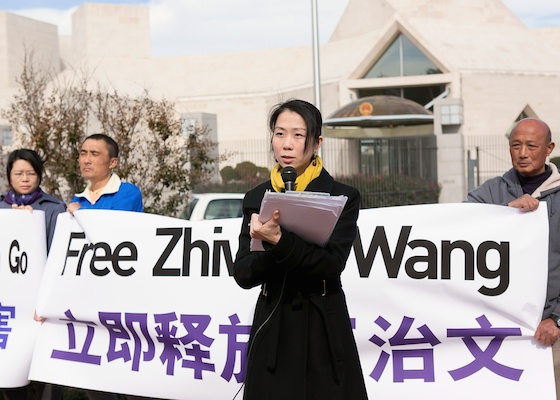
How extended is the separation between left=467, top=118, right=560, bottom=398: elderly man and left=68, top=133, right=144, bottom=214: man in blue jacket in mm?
2368

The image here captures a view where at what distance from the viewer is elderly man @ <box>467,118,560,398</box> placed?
4.03m

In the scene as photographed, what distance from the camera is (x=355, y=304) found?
4480mm

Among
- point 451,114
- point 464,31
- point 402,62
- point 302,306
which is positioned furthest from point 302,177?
point 464,31

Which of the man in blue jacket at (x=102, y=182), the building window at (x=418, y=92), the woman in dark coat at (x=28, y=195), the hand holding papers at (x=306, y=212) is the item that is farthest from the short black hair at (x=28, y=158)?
the building window at (x=418, y=92)

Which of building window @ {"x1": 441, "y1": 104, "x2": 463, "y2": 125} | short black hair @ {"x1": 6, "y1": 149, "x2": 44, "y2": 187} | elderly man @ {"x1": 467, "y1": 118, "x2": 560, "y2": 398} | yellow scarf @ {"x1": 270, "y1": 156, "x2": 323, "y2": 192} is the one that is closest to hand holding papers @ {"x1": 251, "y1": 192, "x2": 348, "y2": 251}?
yellow scarf @ {"x1": 270, "y1": 156, "x2": 323, "y2": 192}

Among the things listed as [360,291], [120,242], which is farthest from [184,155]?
[360,291]

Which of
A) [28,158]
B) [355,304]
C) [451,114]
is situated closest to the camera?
[355,304]

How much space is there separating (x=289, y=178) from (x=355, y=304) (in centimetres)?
186

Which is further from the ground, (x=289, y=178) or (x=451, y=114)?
(x=451, y=114)

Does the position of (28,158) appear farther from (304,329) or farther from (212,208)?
(212,208)

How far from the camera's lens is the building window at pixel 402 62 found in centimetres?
3622

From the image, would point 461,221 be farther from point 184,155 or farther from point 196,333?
point 184,155

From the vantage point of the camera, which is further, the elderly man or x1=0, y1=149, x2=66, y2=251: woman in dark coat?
x1=0, y1=149, x2=66, y2=251: woman in dark coat

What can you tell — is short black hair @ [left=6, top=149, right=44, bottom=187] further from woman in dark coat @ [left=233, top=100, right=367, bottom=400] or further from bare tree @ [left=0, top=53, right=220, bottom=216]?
bare tree @ [left=0, top=53, right=220, bottom=216]
